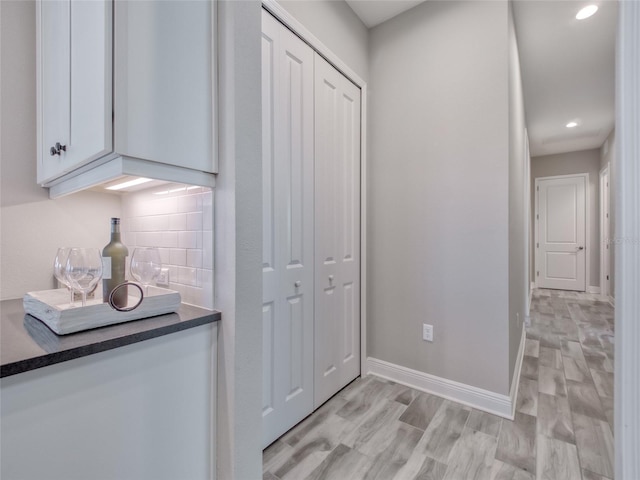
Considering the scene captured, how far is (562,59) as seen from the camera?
3025 millimetres

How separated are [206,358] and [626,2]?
6.39 feet

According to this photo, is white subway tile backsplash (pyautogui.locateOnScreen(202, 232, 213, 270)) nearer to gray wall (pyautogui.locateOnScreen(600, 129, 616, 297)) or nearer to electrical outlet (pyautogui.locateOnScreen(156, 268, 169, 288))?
electrical outlet (pyautogui.locateOnScreen(156, 268, 169, 288))

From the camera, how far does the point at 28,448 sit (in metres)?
0.64

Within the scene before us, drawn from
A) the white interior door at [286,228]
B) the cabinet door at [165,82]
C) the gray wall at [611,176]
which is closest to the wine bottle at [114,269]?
the cabinet door at [165,82]

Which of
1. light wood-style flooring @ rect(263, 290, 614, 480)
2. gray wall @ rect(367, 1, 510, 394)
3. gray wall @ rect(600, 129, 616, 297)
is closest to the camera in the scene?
light wood-style flooring @ rect(263, 290, 614, 480)

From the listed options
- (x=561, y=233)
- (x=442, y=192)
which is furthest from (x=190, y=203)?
(x=561, y=233)

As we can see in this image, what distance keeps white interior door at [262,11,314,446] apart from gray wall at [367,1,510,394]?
76 cm

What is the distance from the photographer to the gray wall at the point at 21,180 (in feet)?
3.60

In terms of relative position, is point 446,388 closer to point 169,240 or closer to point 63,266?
point 169,240

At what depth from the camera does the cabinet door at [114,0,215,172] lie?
2.54 ft

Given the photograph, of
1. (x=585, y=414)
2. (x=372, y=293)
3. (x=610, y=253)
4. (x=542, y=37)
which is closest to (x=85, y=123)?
(x=372, y=293)

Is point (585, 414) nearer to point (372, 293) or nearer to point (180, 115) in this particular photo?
point (372, 293)

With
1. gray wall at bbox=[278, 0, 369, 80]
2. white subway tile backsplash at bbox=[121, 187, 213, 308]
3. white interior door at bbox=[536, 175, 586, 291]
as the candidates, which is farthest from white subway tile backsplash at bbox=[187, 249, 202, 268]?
white interior door at bbox=[536, 175, 586, 291]

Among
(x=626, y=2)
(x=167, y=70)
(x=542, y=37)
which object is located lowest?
(x=167, y=70)
